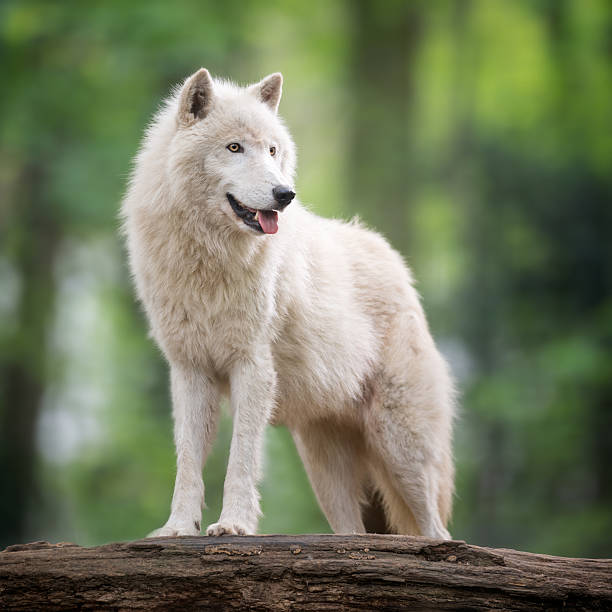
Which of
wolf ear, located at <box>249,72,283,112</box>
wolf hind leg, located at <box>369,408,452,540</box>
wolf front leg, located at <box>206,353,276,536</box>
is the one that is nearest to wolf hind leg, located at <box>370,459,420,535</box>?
wolf hind leg, located at <box>369,408,452,540</box>

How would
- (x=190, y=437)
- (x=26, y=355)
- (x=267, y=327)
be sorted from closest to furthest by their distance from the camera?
(x=190, y=437) < (x=267, y=327) < (x=26, y=355)

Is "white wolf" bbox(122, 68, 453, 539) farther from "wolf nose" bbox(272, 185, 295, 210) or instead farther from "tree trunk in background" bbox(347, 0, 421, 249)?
"tree trunk in background" bbox(347, 0, 421, 249)

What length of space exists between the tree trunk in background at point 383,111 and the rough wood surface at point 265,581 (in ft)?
23.0

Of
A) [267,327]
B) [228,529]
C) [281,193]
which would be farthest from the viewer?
[267,327]

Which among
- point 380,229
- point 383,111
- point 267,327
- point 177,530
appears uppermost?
point 383,111

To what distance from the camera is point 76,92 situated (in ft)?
40.5

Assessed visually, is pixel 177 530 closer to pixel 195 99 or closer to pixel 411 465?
pixel 411 465

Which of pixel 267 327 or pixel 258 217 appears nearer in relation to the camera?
pixel 258 217

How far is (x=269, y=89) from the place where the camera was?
5.50m

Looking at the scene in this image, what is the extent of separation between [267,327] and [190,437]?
83 cm

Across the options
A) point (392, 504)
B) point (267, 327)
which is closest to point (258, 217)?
point (267, 327)

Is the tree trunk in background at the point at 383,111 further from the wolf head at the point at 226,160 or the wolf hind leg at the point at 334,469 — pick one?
the wolf head at the point at 226,160

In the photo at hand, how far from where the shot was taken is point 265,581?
4344 mm

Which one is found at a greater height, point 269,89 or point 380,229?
point 380,229
